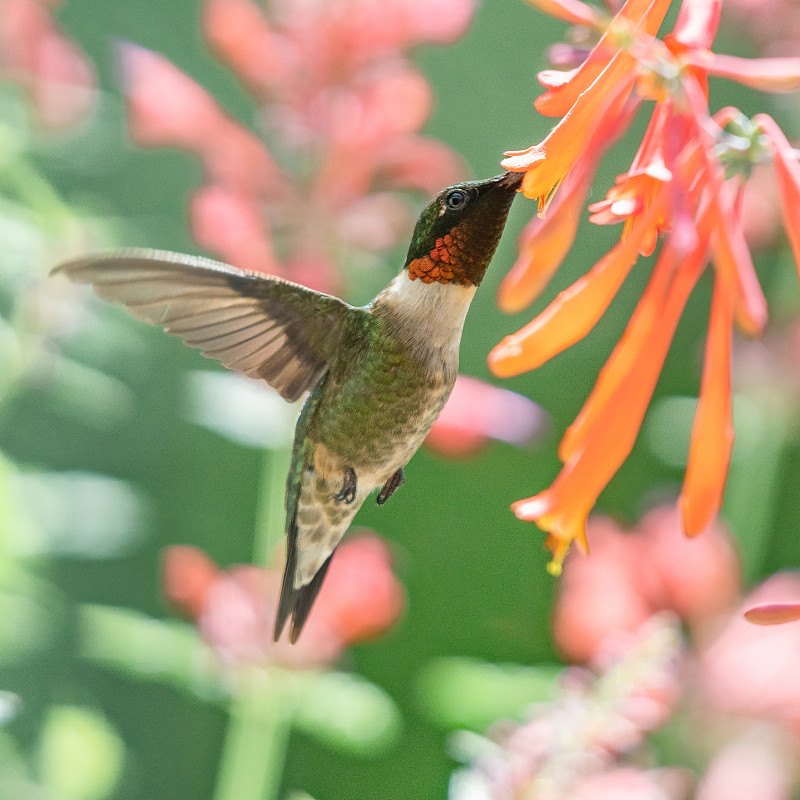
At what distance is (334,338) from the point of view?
0.43 meters

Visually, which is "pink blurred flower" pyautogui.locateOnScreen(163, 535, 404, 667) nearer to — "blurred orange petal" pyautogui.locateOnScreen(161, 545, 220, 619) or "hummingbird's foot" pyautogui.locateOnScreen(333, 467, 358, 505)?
"blurred orange petal" pyautogui.locateOnScreen(161, 545, 220, 619)

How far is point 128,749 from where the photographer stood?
1265 millimetres

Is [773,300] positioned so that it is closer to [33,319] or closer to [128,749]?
[33,319]

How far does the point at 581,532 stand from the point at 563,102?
0.14 metres

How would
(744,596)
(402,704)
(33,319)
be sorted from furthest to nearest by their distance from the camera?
(402,704) → (744,596) → (33,319)

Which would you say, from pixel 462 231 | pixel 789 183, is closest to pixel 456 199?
pixel 462 231

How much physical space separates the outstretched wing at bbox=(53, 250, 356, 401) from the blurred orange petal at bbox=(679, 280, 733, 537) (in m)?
0.20

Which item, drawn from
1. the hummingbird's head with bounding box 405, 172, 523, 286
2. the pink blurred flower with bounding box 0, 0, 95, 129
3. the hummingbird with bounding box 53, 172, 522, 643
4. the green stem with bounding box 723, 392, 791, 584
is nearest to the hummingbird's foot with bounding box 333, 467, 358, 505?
the hummingbird with bounding box 53, 172, 522, 643

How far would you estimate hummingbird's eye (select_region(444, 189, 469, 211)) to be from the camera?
31cm

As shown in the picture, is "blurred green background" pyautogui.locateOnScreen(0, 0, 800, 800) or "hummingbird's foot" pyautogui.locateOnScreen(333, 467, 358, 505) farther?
"blurred green background" pyautogui.locateOnScreen(0, 0, 800, 800)

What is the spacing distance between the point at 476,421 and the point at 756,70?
454 millimetres

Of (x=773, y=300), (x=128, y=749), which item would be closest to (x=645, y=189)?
(x=773, y=300)

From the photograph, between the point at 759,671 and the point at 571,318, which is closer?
the point at 571,318

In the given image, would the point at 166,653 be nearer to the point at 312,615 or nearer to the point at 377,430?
the point at 312,615
